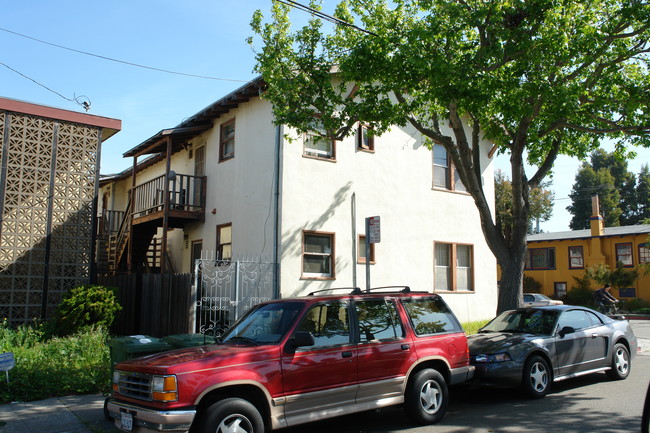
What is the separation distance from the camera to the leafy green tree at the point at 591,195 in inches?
2235

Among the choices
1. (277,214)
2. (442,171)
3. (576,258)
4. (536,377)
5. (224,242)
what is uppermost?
(442,171)

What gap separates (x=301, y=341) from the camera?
6078 millimetres

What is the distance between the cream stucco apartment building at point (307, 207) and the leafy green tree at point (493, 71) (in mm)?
2464

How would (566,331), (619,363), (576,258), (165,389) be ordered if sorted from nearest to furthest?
(165,389) → (566,331) → (619,363) → (576,258)

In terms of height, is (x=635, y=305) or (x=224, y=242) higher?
(x=224, y=242)

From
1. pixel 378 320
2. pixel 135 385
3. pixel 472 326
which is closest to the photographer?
pixel 135 385

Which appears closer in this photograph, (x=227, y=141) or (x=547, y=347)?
(x=547, y=347)

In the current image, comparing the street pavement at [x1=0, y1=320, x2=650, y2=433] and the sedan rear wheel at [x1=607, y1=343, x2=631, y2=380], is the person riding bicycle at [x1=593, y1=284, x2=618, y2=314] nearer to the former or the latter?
the sedan rear wheel at [x1=607, y1=343, x2=631, y2=380]

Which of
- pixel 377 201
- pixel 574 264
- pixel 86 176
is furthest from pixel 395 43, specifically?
pixel 574 264

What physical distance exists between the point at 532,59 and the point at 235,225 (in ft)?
30.7

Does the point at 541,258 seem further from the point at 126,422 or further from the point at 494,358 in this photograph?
the point at 126,422

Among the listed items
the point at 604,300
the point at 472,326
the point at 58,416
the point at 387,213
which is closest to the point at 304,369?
the point at 58,416

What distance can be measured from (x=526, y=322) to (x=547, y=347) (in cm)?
98

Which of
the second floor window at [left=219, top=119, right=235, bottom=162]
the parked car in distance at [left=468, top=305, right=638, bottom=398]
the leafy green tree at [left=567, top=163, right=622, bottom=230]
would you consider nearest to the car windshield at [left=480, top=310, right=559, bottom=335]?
the parked car in distance at [left=468, top=305, right=638, bottom=398]
